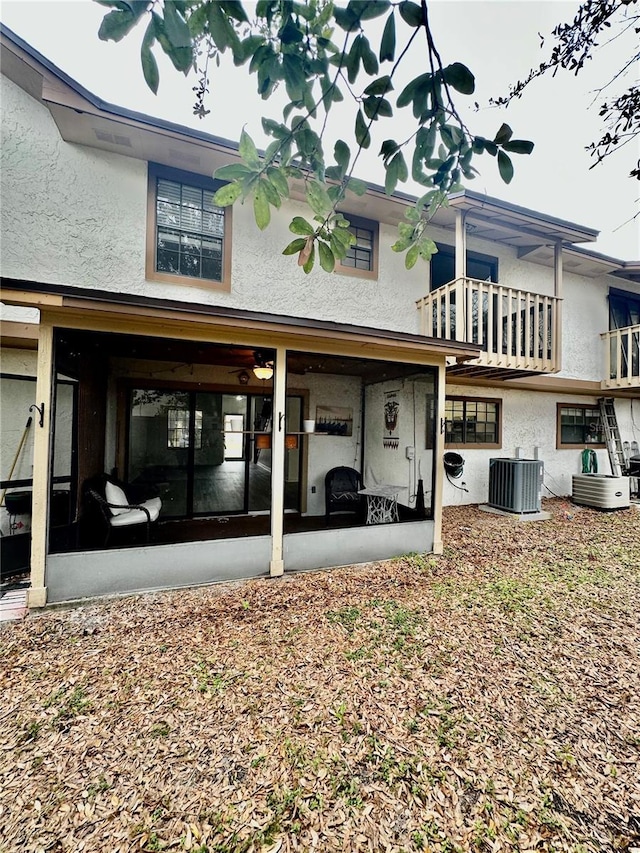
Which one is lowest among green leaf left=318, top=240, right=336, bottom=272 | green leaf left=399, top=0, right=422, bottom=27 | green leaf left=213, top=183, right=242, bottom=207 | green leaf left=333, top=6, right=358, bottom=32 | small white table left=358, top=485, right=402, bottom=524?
small white table left=358, top=485, right=402, bottom=524

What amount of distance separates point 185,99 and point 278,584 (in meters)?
4.11

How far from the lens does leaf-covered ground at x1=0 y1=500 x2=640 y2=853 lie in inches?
63.3

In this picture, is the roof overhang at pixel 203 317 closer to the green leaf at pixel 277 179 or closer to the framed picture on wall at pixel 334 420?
the green leaf at pixel 277 179

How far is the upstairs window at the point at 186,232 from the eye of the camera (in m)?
5.37

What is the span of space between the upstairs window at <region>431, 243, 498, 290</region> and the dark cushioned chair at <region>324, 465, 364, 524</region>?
4198 mm

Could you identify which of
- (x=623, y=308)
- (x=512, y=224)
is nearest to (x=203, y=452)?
(x=512, y=224)

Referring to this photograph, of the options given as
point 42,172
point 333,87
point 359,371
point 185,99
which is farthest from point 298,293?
point 333,87

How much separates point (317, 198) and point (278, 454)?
9.89ft

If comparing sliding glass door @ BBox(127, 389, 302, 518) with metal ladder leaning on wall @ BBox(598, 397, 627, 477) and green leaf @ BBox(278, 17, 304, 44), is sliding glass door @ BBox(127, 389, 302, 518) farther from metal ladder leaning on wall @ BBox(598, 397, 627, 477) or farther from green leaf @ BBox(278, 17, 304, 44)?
metal ladder leaning on wall @ BBox(598, 397, 627, 477)

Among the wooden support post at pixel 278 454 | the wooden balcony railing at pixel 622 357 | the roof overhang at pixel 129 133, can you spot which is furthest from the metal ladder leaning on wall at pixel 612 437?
the wooden support post at pixel 278 454

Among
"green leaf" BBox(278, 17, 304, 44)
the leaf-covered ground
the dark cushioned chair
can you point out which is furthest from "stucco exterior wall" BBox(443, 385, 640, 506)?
"green leaf" BBox(278, 17, 304, 44)

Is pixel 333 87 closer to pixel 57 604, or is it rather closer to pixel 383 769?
pixel 383 769

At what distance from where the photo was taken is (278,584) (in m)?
4.02

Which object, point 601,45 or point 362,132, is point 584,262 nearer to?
point 601,45
